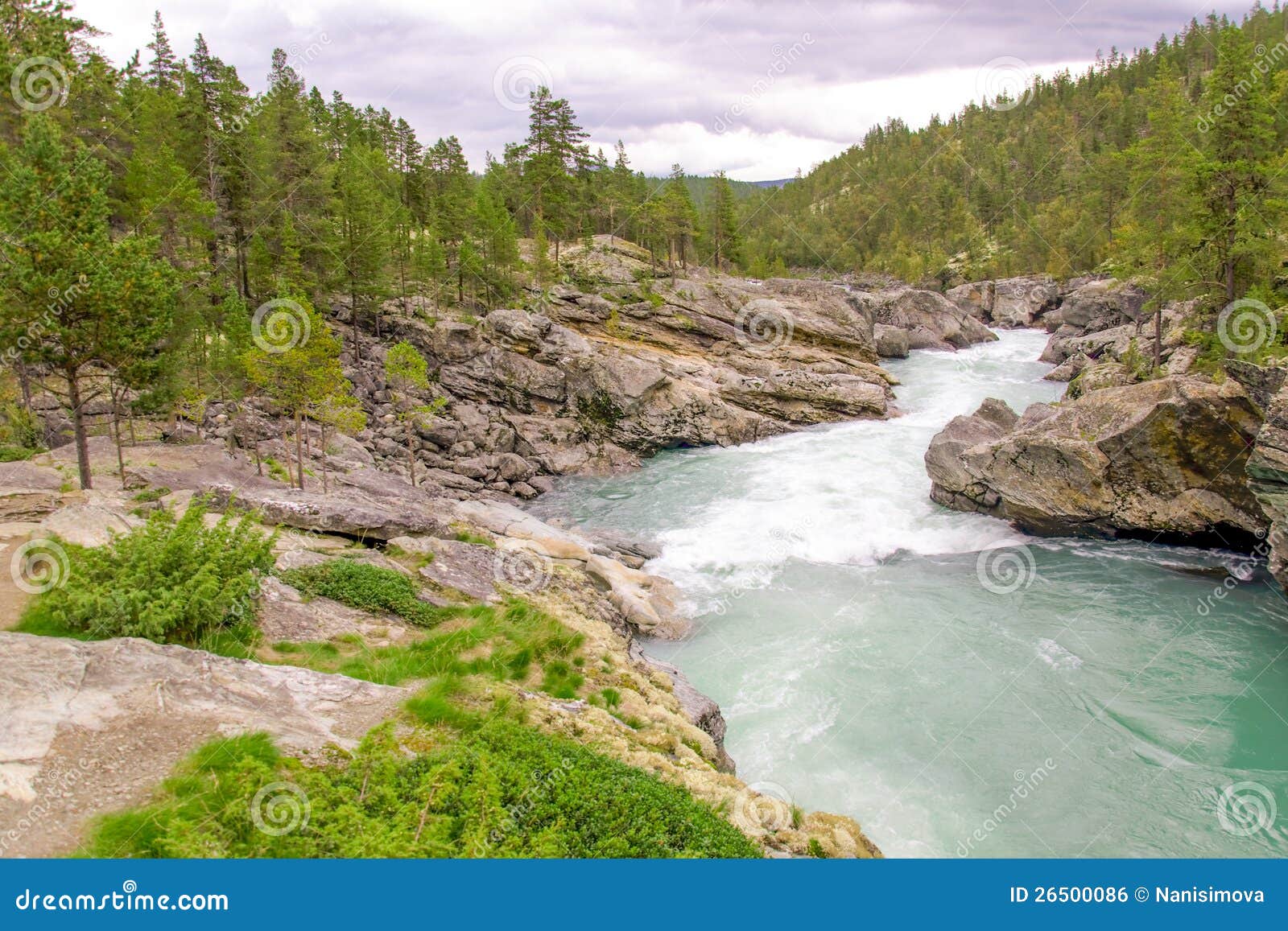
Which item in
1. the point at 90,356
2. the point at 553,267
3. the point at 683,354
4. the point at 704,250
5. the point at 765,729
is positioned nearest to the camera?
the point at 765,729

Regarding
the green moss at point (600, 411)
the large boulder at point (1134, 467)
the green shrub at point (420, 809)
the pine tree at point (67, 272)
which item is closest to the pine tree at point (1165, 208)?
the large boulder at point (1134, 467)

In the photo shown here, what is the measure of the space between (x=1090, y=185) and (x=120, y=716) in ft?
357

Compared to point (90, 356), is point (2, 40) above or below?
above

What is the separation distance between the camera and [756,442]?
44.2 m

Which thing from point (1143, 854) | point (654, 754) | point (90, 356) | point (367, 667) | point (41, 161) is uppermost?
point (41, 161)

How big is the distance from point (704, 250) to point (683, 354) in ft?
134

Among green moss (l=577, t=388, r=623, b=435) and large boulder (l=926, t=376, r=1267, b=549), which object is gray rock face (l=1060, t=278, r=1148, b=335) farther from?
green moss (l=577, t=388, r=623, b=435)

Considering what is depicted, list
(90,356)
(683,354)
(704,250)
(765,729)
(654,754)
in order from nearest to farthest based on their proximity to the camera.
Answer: (654,754)
(765,729)
(90,356)
(683,354)
(704,250)

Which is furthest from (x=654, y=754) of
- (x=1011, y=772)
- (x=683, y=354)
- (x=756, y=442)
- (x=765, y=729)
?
(x=683, y=354)

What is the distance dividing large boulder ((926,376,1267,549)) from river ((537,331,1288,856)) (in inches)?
39.0

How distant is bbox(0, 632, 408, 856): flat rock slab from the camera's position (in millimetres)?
6965

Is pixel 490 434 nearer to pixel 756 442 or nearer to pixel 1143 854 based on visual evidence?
pixel 756 442

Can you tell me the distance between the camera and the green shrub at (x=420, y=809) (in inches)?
259

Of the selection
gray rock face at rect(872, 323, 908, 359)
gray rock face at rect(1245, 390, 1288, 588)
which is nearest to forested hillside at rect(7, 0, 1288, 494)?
gray rock face at rect(1245, 390, 1288, 588)
